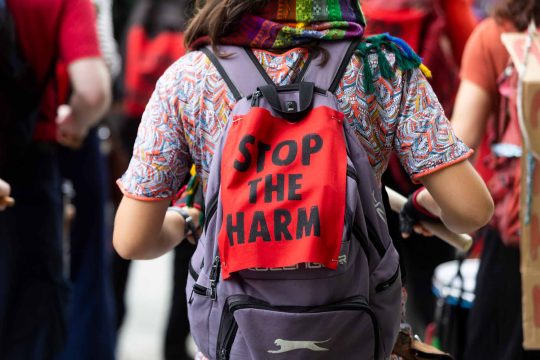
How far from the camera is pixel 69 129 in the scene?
12.0 feet

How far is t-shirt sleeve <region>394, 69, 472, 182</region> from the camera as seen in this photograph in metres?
2.00

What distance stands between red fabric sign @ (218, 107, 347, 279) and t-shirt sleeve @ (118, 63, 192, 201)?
0.15 m

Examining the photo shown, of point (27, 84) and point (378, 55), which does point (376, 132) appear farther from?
point (27, 84)

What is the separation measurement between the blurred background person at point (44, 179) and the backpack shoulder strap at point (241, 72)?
148cm

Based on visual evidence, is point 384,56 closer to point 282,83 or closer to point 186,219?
point 282,83

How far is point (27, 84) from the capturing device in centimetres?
328

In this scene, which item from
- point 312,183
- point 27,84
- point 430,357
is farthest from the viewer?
point 27,84

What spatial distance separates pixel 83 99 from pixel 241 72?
1.71 meters

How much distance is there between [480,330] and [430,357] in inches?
27.1

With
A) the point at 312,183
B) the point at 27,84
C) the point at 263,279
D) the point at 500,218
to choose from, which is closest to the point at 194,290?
the point at 263,279

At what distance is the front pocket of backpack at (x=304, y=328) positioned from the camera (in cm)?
192

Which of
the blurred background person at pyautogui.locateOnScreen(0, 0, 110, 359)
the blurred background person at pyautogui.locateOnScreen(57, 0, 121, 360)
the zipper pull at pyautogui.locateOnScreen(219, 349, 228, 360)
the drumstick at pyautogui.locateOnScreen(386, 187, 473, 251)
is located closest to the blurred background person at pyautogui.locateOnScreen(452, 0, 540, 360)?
the drumstick at pyautogui.locateOnScreen(386, 187, 473, 251)

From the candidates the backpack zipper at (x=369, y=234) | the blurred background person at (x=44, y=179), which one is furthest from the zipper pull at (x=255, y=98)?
the blurred background person at (x=44, y=179)

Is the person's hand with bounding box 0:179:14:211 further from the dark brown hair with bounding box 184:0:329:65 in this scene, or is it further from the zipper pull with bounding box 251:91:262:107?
the zipper pull with bounding box 251:91:262:107
